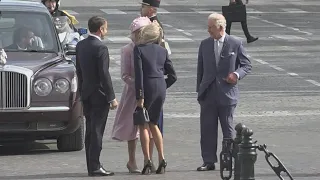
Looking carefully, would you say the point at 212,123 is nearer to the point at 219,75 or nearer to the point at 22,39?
the point at 219,75

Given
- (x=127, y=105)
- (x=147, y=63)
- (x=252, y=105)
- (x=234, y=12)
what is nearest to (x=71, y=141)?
(x=127, y=105)

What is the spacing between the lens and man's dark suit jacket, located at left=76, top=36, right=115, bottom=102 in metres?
12.0

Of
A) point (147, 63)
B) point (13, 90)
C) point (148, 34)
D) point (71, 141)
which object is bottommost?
point (71, 141)

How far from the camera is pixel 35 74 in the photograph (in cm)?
1338

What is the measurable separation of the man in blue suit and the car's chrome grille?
6.97 feet

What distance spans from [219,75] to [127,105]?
105 cm

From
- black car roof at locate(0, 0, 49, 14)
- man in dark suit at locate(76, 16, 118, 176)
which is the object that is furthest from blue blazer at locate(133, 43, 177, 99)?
black car roof at locate(0, 0, 49, 14)

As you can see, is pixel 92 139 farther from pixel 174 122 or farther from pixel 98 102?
pixel 174 122

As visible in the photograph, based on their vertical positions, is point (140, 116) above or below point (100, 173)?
above

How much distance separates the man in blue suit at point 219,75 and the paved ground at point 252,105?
0.51m

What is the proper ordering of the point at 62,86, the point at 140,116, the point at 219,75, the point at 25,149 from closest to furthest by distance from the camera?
the point at 140,116 → the point at 219,75 → the point at 62,86 → the point at 25,149

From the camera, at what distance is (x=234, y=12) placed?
2906cm

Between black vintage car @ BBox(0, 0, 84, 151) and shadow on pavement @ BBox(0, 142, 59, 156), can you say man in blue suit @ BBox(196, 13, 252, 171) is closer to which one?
black vintage car @ BBox(0, 0, 84, 151)

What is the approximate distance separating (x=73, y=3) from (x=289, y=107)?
23.4m
